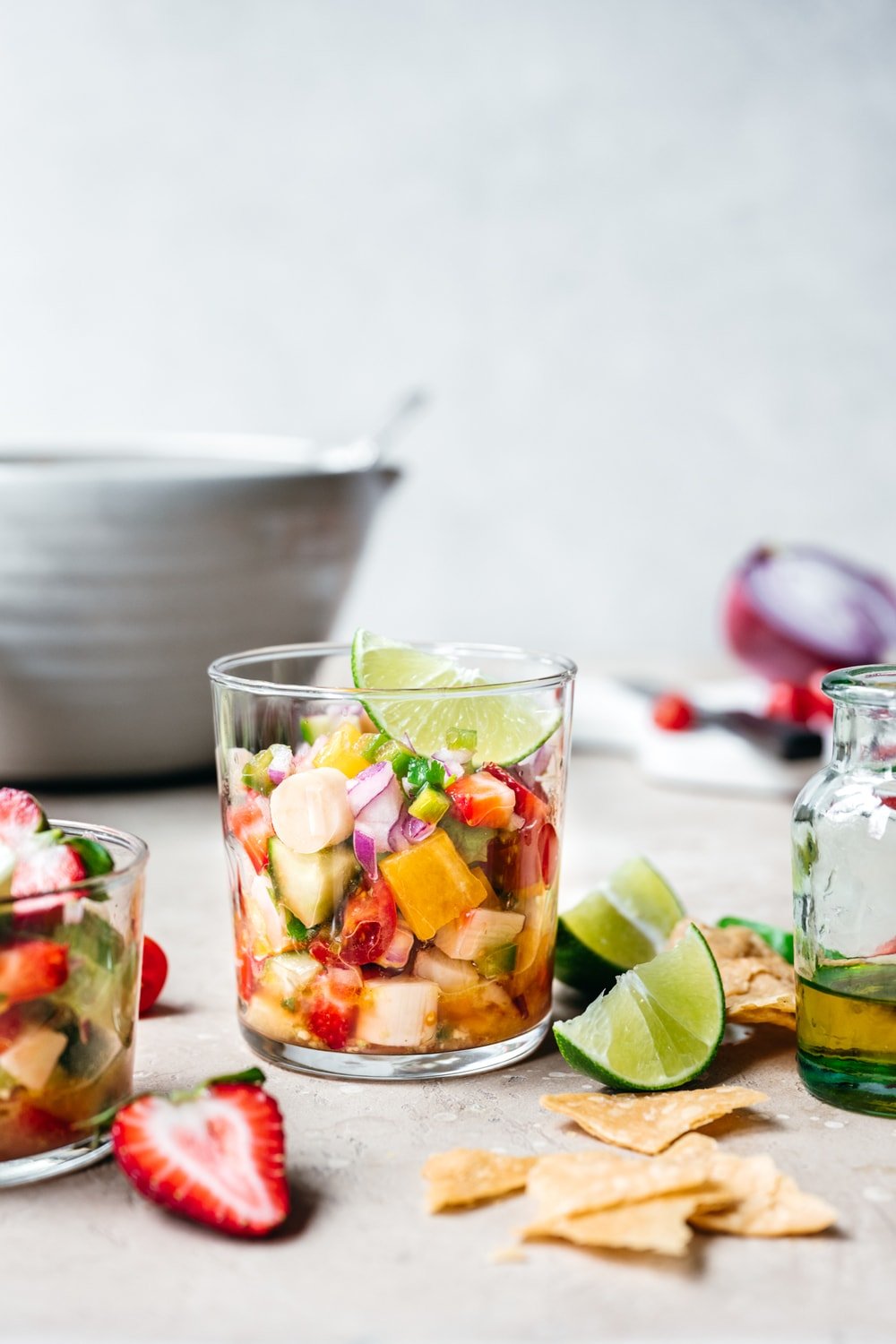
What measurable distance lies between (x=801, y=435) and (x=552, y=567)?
0.79 meters

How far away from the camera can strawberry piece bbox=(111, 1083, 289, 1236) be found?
84 centimetres

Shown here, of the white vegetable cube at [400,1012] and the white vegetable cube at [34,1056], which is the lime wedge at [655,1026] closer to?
the white vegetable cube at [400,1012]

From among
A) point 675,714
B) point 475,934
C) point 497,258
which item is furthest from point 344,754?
point 497,258

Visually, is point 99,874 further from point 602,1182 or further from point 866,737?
point 866,737

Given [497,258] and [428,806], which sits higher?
[497,258]

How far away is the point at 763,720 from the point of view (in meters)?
2.18

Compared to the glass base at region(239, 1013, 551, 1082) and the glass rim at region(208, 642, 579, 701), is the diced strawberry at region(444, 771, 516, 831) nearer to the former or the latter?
the glass rim at region(208, 642, 579, 701)

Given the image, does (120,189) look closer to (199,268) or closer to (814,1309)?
(199,268)

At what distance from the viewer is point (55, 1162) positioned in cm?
93

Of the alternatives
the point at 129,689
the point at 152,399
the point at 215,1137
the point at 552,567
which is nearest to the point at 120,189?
the point at 152,399

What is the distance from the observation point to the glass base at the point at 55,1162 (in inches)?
35.7

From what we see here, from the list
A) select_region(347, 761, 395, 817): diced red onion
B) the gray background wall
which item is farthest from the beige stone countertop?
the gray background wall

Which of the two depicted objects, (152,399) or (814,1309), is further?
(152,399)

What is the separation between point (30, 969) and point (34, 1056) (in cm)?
6
